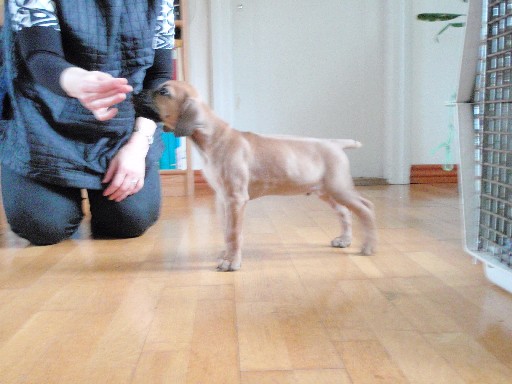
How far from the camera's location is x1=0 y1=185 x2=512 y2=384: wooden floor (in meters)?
0.68

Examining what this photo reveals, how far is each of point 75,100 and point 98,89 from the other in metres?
0.46

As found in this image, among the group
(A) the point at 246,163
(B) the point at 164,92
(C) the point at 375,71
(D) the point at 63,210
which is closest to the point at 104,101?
(B) the point at 164,92

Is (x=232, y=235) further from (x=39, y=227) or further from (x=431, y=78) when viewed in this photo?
(x=431, y=78)

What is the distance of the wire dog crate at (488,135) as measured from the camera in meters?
0.89

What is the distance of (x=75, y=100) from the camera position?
1498 millimetres

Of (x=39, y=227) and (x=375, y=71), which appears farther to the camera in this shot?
(x=375, y=71)

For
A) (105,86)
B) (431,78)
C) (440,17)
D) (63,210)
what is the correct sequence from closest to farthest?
(105,86) < (63,210) < (440,17) < (431,78)

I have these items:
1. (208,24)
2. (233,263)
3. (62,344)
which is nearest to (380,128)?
(208,24)

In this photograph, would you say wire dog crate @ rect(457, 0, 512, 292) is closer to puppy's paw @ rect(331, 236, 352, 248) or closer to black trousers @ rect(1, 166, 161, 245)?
puppy's paw @ rect(331, 236, 352, 248)

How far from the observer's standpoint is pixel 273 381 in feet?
2.11

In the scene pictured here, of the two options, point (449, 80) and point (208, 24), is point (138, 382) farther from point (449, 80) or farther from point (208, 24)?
point (449, 80)

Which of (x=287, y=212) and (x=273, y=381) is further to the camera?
(x=287, y=212)

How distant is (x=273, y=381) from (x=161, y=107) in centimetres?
72

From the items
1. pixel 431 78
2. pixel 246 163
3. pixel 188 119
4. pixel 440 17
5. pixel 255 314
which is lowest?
pixel 255 314
